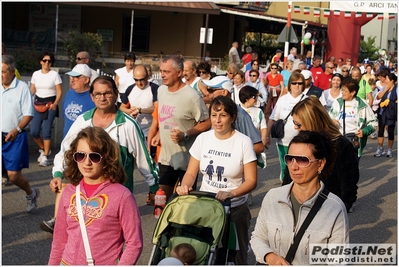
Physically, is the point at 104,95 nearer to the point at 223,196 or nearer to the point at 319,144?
the point at 223,196

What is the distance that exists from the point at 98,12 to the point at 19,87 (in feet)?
74.5

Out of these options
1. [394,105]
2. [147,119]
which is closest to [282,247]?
[147,119]

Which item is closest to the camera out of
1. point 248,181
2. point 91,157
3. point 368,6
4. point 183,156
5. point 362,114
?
point 91,157

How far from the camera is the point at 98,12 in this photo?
100ft

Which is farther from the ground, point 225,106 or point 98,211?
point 225,106

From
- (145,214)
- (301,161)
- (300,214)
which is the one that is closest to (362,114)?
(145,214)

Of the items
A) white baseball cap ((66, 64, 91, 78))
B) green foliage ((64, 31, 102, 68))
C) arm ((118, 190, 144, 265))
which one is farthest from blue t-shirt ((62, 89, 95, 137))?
green foliage ((64, 31, 102, 68))

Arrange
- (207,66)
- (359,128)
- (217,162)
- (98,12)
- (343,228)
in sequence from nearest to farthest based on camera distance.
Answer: (343,228), (217,162), (359,128), (207,66), (98,12)

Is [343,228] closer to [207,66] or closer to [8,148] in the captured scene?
[8,148]

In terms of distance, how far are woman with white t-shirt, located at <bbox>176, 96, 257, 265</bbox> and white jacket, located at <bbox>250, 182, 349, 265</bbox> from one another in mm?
1392

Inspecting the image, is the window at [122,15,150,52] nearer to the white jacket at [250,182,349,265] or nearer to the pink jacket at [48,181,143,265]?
the pink jacket at [48,181,143,265]

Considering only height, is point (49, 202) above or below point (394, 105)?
below

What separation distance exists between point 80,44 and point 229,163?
68.1 ft

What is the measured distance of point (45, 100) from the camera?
11.9 meters
